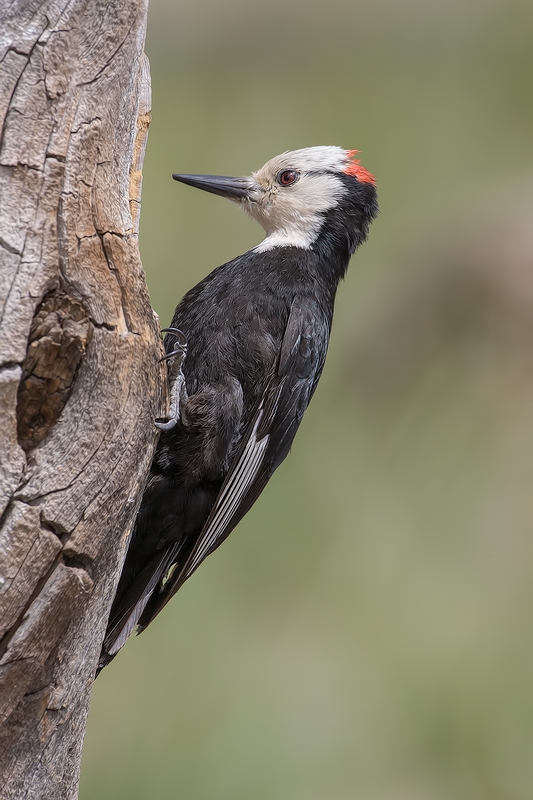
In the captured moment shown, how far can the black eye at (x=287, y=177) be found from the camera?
3.36 metres

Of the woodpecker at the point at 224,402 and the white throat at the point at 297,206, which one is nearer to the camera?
the woodpecker at the point at 224,402

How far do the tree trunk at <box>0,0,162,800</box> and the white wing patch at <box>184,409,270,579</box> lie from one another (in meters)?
0.62

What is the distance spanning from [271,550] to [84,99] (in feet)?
11.6

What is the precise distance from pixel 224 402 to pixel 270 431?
213 mm

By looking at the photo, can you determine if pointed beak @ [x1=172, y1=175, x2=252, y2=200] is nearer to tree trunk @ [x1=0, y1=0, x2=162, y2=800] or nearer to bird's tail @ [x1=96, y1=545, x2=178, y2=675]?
tree trunk @ [x1=0, y1=0, x2=162, y2=800]

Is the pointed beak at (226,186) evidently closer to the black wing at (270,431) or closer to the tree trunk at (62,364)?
the black wing at (270,431)

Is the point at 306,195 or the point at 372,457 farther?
the point at 372,457

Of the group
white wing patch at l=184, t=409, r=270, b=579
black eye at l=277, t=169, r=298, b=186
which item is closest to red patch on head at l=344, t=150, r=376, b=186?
black eye at l=277, t=169, r=298, b=186

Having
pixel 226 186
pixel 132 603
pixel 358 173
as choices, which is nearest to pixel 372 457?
pixel 358 173

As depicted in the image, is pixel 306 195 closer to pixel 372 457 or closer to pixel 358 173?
pixel 358 173

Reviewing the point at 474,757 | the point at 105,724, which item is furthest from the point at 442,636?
the point at 105,724

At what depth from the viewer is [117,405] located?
5.88 feet

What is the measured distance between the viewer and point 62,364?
1721 millimetres

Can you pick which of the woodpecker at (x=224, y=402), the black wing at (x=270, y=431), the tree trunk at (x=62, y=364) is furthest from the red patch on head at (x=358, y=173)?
the tree trunk at (x=62, y=364)
